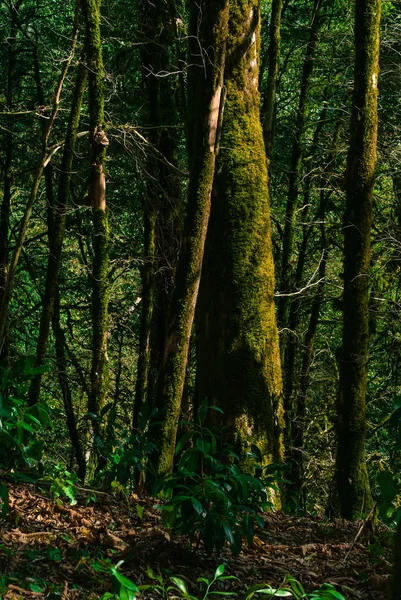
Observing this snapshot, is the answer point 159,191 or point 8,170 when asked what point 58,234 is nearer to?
point 159,191

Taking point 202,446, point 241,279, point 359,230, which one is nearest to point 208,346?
point 241,279

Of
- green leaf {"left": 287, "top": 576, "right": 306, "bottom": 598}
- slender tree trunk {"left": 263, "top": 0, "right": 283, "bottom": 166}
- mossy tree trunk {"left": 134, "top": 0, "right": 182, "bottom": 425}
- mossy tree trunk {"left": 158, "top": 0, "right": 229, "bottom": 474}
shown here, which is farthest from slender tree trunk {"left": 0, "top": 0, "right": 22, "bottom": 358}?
green leaf {"left": 287, "top": 576, "right": 306, "bottom": 598}

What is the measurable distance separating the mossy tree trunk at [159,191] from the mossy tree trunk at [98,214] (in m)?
2.02

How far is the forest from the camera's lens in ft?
12.6

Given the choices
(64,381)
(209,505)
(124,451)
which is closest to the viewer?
(209,505)

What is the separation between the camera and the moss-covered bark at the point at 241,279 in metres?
6.74

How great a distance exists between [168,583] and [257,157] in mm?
4521

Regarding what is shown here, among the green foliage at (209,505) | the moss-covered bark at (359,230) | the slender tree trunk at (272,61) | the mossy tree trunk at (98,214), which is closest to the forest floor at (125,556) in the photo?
the green foliage at (209,505)

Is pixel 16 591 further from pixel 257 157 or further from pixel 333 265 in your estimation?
pixel 333 265

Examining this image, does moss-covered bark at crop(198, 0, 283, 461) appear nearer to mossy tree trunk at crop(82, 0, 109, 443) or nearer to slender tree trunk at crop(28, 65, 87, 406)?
mossy tree trunk at crop(82, 0, 109, 443)

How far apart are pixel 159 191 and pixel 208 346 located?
5271 millimetres

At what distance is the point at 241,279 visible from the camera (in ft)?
22.6

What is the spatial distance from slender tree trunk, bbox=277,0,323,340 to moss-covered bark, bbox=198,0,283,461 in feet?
24.1

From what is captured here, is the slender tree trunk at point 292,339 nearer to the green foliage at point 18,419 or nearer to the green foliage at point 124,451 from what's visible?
the green foliage at point 124,451
